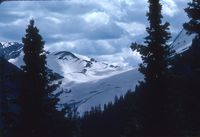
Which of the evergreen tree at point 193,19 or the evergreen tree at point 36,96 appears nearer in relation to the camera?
the evergreen tree at point 193,19

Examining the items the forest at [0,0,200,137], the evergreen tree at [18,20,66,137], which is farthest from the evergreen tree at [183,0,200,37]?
the evergreen tree at [18,20,66,137]

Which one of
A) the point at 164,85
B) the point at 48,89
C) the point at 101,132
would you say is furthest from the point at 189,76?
the point at 101,132

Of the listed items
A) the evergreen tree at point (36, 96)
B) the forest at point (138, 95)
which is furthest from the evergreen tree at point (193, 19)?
the evergreen tree at point (36, 96)

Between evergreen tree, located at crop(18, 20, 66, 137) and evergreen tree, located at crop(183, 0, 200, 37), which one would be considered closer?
evergreen tree, located at crop(183, 0, 200, 37)

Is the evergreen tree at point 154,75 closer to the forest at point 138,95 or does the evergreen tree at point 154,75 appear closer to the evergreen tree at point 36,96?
the forest at point 138,95

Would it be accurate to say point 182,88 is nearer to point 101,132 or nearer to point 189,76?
point 189,76

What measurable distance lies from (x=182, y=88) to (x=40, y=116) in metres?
9.81

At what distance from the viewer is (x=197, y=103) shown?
1091 inches

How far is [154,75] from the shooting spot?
33.6 metres

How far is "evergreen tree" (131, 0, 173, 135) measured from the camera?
32875mm

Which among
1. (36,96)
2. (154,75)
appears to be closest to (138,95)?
(154,75)

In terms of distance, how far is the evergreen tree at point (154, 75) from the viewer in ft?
108

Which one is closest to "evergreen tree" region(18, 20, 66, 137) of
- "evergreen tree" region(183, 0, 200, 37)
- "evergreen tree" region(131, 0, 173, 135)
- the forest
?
the forest

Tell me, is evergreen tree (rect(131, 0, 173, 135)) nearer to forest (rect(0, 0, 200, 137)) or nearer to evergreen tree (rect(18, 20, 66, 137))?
forest (rect(0, 0, 200, 137))
